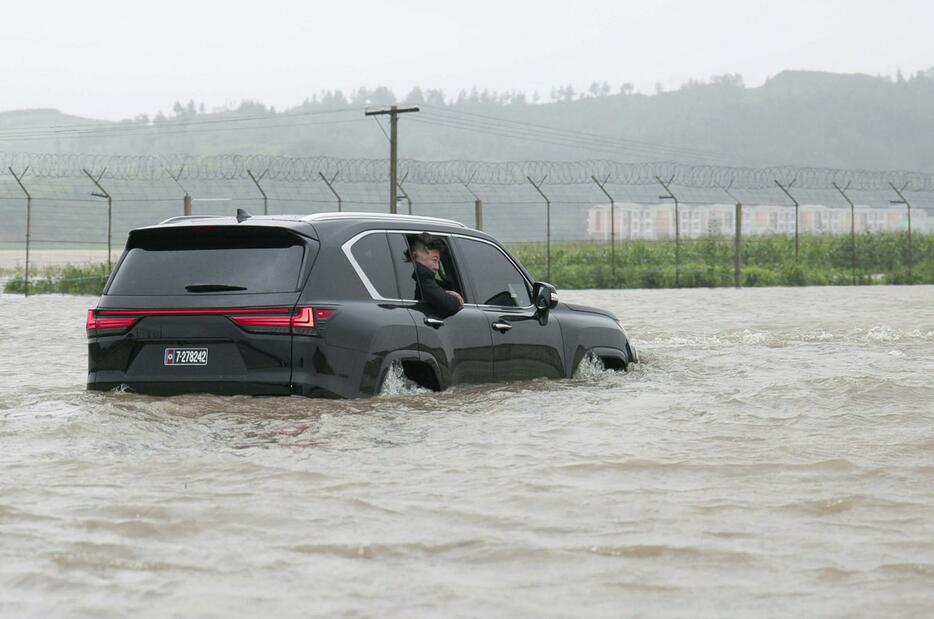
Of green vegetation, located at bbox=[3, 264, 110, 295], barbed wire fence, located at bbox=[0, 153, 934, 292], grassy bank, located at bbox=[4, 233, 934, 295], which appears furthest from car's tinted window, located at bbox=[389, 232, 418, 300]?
grassy bank, located at bbox=[4, 233, 934, 295]

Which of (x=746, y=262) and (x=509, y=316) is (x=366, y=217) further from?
(x=746, y=262)

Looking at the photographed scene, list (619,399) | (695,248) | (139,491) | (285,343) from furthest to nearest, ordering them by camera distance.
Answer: (695,248), (619,399), (285,343), (139,491)

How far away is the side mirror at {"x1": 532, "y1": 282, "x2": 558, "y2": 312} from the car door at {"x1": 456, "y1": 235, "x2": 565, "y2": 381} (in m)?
0.07

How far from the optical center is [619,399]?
10141mm

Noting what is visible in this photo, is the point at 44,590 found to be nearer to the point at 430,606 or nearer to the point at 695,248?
the point at 430,606

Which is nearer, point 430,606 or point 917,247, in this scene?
point 430,606

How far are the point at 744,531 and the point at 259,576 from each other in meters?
1.96

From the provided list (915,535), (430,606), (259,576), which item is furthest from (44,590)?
(915,535)

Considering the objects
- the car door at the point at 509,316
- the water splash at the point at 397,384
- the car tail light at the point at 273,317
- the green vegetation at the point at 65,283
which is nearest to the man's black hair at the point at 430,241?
the car door at the point at 509,316

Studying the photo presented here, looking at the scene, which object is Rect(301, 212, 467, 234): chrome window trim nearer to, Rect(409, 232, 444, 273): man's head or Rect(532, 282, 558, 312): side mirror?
Rect(409, 232, 444, 273): man's head

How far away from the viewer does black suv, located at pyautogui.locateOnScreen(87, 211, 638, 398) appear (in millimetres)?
8297

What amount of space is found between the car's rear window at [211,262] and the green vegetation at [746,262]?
26665 mm

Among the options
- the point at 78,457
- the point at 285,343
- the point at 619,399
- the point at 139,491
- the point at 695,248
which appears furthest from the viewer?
the point at 695,248

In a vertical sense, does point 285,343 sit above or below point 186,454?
above
